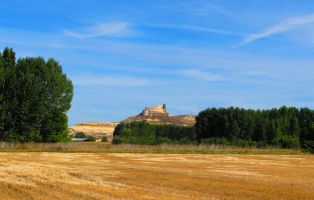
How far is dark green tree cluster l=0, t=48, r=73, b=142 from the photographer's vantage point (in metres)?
64.1

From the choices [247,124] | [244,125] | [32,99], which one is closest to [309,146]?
[244,125]

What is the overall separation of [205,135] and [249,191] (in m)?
91.4

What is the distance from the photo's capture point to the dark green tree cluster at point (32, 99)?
64062 millimetres

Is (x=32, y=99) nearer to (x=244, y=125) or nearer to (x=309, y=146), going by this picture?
(x=309, y=146)

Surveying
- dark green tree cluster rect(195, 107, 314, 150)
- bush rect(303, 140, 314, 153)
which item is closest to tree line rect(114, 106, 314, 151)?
dark green tree cluster rect(195, 107, 314, 150)

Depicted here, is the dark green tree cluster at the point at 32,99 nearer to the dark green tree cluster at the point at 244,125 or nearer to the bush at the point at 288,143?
the bush at the point at 288,143

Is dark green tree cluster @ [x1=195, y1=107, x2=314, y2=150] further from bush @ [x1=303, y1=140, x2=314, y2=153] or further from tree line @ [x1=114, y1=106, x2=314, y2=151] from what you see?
bush @ [x1=303, y1=140, x2=314, y2=153]

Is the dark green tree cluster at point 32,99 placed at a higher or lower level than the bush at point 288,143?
higher

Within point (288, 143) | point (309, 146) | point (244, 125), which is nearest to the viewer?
point (309, 146)

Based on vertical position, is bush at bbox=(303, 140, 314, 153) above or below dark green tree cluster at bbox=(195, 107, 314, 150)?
below

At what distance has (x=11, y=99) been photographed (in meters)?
65.2

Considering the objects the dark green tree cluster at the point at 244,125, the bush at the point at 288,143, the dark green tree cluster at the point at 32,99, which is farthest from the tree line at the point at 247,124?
the dark green tree cluster at the point at 32,99

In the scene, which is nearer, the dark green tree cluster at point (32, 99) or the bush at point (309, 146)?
the dark green tree cluster at point (32, 99)

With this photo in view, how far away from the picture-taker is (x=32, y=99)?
6531cm
